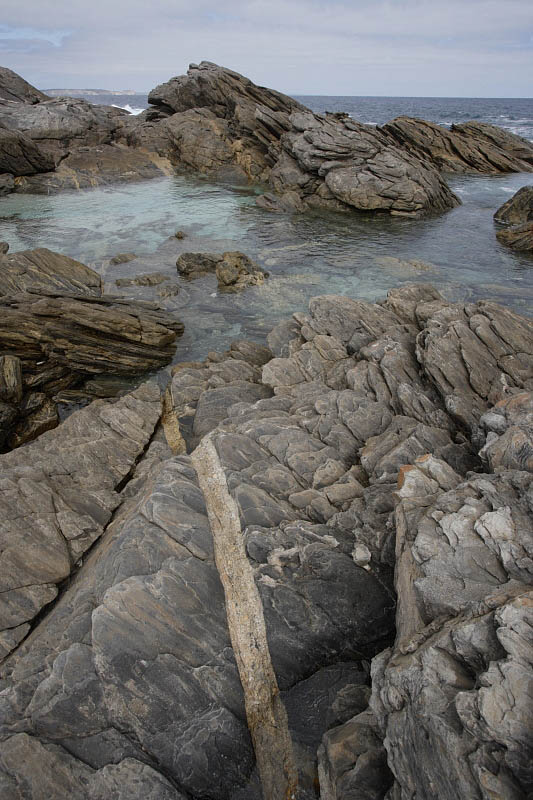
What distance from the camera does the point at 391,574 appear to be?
818 cm

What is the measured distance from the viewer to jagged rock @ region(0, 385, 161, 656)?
9.02m

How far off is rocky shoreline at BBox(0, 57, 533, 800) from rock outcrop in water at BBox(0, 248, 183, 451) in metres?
0.13

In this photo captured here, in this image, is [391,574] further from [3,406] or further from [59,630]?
[3,406]

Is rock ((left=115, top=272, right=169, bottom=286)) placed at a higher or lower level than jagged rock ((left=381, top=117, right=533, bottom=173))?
lower

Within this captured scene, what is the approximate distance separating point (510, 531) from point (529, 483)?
971 millimetres

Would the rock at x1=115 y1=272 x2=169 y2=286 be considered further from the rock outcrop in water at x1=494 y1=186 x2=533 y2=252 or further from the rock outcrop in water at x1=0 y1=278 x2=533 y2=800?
the rock outcrop in water at x1=494 y1=186 x2=533 y2=252

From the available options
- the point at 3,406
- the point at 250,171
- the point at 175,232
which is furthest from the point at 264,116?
the point at 3,406

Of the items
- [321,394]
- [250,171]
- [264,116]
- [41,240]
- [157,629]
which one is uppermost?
[264,116]

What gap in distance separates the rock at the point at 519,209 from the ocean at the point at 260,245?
4.28 ft

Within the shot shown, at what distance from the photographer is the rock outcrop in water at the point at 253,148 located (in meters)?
39.1

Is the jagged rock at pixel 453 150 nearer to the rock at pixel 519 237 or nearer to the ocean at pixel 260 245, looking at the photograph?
the ocean at pixel 260 245

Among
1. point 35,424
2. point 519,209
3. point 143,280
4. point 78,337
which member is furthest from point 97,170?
point 35,424

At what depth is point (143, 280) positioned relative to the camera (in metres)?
25.5

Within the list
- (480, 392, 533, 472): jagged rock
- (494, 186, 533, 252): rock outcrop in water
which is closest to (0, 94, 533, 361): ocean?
(494, 186, 533, 252): rock outcrop in water
